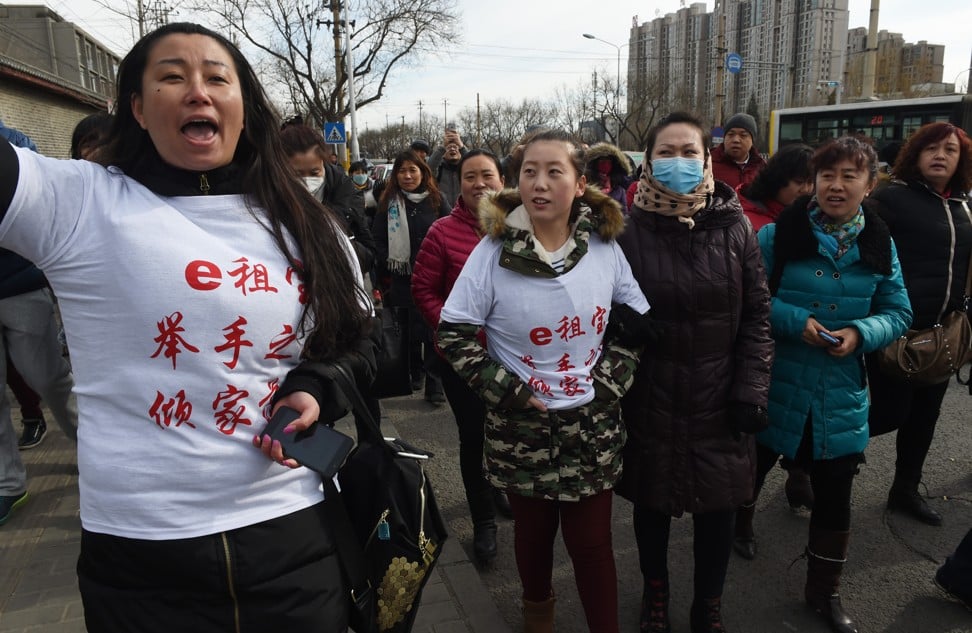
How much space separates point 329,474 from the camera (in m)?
1.48

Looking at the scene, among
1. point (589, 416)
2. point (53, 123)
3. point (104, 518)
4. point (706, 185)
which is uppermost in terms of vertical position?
point (53, 123)

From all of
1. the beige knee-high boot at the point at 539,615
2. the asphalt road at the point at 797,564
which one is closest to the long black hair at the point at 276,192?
the beige knee-high boot at the point at 539,615

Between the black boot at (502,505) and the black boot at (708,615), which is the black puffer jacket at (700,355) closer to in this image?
the black boot at (708,615)

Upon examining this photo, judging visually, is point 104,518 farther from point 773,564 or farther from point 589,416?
point 773,564

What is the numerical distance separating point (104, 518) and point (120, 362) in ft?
1.06

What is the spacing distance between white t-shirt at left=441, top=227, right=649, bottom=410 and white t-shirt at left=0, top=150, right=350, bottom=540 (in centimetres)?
102

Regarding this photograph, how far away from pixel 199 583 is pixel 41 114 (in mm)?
24648

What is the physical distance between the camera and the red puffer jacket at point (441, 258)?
338 cm

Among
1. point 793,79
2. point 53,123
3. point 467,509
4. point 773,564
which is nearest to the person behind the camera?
point 773,564

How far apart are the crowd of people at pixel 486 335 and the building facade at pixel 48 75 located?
15417mm

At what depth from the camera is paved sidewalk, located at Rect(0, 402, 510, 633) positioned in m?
2.74

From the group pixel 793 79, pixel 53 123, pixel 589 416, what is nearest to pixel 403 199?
pixel 589 416

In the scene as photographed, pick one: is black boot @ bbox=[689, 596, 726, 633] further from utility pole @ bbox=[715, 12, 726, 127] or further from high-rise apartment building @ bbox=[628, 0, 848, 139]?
high-rise apartment building @ bbox=[628, 0, 848, 139]

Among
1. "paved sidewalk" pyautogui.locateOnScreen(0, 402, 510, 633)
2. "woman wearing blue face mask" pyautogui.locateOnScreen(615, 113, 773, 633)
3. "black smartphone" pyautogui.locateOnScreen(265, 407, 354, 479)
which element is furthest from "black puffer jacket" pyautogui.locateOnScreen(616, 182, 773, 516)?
"black smartphone" pyautogui.locateOnScreen(265, 407, 354, 479)
